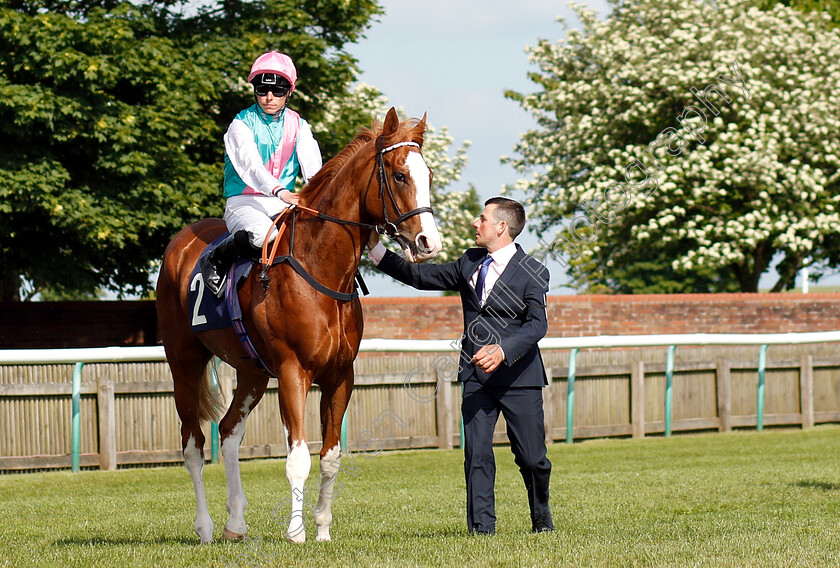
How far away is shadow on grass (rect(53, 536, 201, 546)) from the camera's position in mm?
6666

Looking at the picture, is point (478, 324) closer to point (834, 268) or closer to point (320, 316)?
point (320, 316)

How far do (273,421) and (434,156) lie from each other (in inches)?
908

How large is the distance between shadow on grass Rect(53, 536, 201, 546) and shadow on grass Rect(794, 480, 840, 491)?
216 inches

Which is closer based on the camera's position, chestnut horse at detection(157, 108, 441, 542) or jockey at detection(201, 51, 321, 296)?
chestnut horse at detection(157, 108, 441, 542)

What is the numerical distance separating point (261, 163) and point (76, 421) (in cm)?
723

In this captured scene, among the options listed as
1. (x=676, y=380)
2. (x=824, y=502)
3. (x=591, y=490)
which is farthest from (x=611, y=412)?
(x=824, y=502)

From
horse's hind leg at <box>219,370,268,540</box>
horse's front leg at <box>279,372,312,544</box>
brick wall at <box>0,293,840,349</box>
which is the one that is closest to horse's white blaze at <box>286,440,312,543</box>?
horse's front leg at <box>279,372,312,544</box>

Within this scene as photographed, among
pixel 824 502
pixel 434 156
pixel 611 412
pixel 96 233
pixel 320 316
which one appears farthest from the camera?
pixel 434 156

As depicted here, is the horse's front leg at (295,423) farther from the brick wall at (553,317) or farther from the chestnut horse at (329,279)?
the brick wall at (553,317)

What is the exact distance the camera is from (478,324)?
6.15 metres

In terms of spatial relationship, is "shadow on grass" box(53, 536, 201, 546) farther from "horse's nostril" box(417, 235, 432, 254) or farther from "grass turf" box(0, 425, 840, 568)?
"horse's nostril" box(417, 235, 432, 254)

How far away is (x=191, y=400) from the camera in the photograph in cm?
715

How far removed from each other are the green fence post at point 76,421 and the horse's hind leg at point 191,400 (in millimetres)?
5581

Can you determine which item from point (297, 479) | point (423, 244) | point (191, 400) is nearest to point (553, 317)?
point (191, 400)
